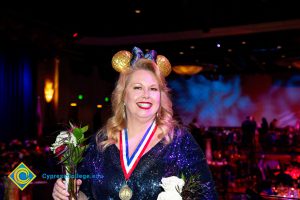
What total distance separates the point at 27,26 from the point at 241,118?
1234cm

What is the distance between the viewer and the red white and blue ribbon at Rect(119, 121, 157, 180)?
1.93 m

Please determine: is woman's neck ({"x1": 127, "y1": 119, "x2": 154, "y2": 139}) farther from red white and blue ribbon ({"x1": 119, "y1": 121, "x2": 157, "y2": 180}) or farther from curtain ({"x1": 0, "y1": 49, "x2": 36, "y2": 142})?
curtain ({"x1": 0, "y1": 49, "x2": 36, "y2": 142})

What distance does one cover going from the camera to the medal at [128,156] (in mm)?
1871

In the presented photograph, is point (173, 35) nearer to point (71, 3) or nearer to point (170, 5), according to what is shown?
point (170, 5)

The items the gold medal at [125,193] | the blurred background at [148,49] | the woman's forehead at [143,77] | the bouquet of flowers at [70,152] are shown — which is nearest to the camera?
the bouquet of flowers at [70,152]

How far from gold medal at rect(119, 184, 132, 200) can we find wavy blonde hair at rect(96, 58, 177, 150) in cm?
29

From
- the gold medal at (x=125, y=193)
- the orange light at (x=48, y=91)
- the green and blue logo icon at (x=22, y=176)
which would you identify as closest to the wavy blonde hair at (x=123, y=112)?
the gold medal at (x=125, y=193)

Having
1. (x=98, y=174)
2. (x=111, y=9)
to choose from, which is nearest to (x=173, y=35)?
(x=111, y=9)

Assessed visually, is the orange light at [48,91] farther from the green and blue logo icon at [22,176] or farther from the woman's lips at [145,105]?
the woman's lips at [145,105]

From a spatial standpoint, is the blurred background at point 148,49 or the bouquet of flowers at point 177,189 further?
the blurred background at point 148,49

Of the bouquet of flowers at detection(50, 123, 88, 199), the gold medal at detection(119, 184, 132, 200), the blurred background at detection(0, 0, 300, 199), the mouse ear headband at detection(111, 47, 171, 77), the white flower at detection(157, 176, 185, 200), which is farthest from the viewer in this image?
the blurred background at detection(0, 0, 300, 199)

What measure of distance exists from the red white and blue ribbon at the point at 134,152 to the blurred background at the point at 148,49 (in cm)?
281

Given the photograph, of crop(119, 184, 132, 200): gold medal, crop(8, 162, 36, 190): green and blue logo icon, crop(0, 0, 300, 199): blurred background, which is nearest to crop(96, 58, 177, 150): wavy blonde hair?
crop(119, 184, 132, 200): gold medal

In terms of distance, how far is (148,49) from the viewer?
10.1 metres
